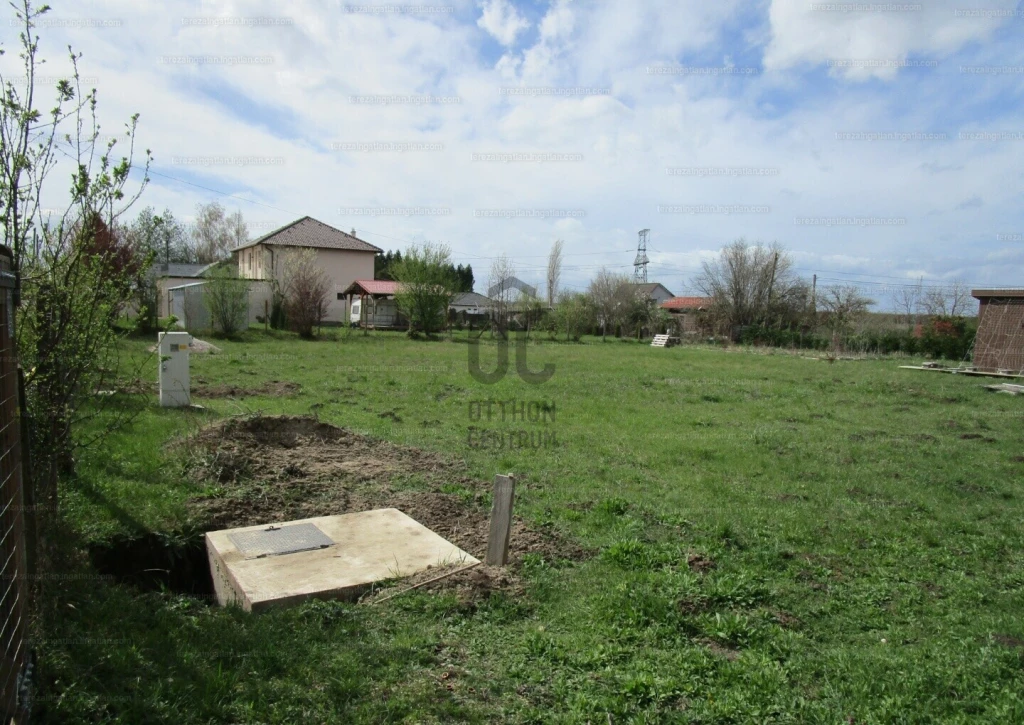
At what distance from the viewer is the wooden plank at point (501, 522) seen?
4.57 meters

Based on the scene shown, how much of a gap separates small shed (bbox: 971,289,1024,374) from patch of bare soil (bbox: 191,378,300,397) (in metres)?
20.2

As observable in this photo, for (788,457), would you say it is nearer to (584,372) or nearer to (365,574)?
(365,574)

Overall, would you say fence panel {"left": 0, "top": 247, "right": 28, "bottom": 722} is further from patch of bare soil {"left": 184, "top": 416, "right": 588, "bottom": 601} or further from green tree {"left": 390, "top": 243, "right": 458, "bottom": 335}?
green tree {"left": 390, "top": 243, "right": 458, "bottom": 335}

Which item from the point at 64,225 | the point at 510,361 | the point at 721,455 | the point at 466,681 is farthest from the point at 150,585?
the point at 510,361

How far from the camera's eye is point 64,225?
410 cm

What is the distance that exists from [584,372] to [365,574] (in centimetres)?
1384

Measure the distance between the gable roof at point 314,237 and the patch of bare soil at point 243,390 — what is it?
2997cm

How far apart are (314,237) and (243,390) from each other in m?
32.7

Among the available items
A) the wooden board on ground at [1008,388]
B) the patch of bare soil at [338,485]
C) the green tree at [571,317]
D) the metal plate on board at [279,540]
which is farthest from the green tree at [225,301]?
the wooden board on ground at [1008,388]

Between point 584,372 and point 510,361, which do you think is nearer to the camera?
point 584,372

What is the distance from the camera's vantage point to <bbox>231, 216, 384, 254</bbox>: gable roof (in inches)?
1630

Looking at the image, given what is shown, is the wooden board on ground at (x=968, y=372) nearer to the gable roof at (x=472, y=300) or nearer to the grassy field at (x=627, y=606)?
the grassy field at (x=627, y=606)

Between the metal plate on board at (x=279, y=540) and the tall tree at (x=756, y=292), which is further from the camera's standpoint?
the tall tree at (x=756, y=292)

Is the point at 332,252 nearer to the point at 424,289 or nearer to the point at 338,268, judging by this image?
the point at 338,268
